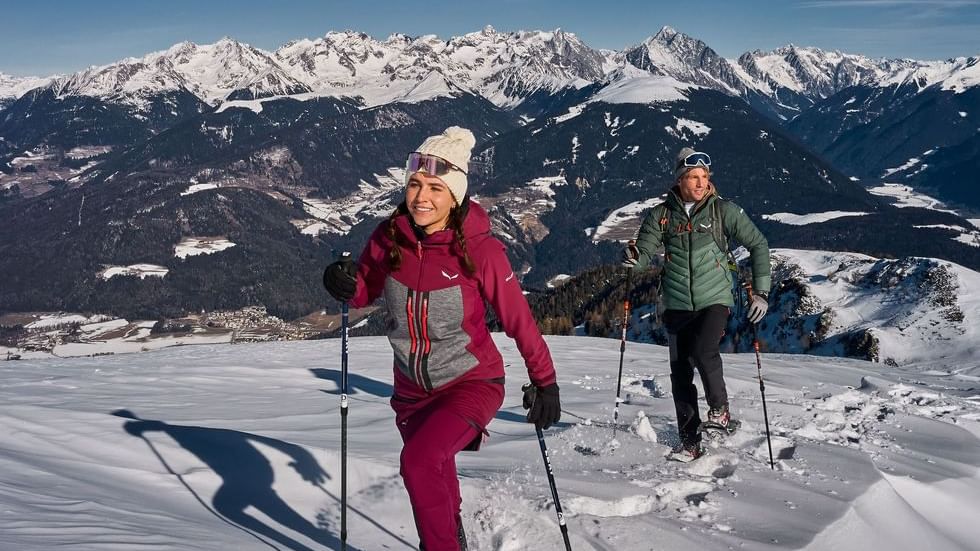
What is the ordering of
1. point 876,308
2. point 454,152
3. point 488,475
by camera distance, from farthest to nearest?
point 876,308 < point 488,475 < point 454,152

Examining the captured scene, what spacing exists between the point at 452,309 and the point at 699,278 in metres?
3.75

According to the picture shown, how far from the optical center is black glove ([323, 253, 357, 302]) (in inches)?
181

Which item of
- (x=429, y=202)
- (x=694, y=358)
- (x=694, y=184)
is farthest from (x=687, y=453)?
(x=429, y=202)

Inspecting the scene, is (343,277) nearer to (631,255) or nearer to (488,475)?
(488,475)

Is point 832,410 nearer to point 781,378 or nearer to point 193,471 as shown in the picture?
→ point 781,378

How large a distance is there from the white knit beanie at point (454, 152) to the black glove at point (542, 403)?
1330 millimetres

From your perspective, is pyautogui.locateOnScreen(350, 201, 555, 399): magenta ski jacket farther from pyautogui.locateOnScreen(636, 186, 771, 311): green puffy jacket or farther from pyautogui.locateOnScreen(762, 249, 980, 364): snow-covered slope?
pyautogui.locateOnScreen(762, 249, 980, 364): snow-covered slope

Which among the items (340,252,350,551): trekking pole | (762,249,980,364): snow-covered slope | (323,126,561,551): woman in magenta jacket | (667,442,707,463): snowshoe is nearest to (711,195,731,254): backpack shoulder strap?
(667,442,707,463): snowshoe

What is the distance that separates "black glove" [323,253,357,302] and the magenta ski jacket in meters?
0.30

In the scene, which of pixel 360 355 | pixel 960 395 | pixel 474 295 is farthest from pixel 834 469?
pixel 360 355

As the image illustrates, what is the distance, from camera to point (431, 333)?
4324 mm

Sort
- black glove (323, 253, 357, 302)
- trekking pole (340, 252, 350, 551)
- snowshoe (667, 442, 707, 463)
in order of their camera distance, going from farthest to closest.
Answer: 1. snowshoe (667, 442, 707, 463)
2. black glove (323, 253, 357, 302)
3. trekking pole (340, 252, 350, 551)

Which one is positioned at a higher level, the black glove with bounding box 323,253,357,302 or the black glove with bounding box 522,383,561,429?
the black glove with bounding box 323,253,357,302

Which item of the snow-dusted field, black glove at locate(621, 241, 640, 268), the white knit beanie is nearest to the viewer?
the white knit beanie
